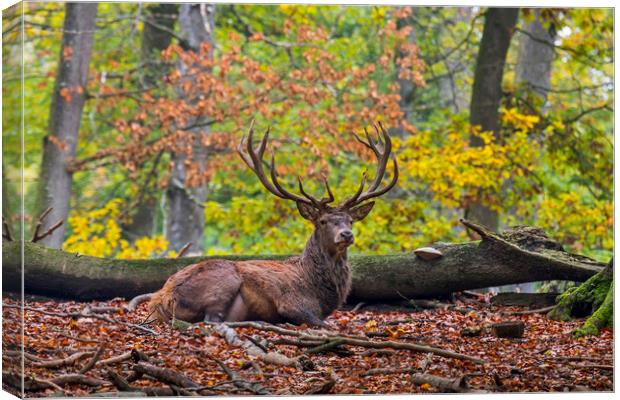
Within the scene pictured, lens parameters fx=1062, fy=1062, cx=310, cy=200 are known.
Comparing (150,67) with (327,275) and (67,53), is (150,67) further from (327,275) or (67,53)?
(327,275)

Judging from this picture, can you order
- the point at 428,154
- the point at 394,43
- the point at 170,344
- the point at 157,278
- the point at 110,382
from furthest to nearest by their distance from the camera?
the point at 394,43
the point at 428,154
the point at 157,278
the point at 170,344
the point at 110,382

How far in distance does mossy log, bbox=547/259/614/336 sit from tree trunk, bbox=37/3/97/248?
7.89m

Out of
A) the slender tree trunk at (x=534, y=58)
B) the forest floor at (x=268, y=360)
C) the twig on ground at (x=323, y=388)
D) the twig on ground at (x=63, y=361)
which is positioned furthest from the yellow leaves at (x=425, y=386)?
the slender tree trunk at (x=534, y=58)

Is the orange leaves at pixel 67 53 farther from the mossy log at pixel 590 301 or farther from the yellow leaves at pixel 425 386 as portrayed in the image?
the yellow leaves at pixel 425 386

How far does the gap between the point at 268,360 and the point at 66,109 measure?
873cm

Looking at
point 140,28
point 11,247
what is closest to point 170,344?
point 11,247

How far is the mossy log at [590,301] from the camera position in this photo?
7.61 m

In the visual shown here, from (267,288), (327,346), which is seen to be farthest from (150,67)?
(327,346)

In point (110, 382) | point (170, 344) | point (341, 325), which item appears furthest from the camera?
point (341, 325)

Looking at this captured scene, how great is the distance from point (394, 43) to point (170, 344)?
1128cm

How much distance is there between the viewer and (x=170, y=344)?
271 inches

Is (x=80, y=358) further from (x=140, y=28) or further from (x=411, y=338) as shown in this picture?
(x=140, y=28)

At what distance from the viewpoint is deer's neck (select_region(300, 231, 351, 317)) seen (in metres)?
8.19

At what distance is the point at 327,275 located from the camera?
26.9 ft
